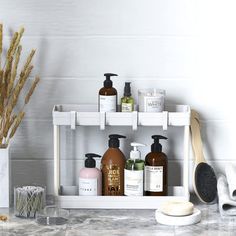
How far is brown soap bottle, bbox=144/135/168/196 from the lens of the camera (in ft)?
6.77

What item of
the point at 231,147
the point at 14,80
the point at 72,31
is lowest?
the point at 231,147

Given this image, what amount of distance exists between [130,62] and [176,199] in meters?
0.43

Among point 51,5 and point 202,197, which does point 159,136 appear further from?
point 51,5

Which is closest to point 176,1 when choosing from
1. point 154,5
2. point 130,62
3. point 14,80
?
point 154,5

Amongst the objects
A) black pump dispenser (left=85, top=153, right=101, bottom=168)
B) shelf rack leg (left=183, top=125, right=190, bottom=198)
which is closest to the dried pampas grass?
black pump dispenser (left=85, top=153, right=101, bottom=168)

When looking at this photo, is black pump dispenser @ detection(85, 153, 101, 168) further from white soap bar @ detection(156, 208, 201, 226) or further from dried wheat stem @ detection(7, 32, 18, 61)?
dried wheat stem @ detection(7, 32, 18, 61)

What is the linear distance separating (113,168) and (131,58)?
34 cm

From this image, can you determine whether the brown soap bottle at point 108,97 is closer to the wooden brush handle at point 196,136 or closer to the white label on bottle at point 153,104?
Result: the white label on bottle at point 153,104

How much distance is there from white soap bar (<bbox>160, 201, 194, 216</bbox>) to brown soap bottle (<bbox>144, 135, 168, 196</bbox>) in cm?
11

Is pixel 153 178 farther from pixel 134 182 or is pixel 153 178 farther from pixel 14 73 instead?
pixel 14 73

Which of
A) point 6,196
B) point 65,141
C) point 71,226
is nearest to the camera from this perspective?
point 71,226

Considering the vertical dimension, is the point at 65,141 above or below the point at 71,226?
above

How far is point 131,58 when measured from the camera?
2.18 m

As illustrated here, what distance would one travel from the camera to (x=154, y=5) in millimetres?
2154
